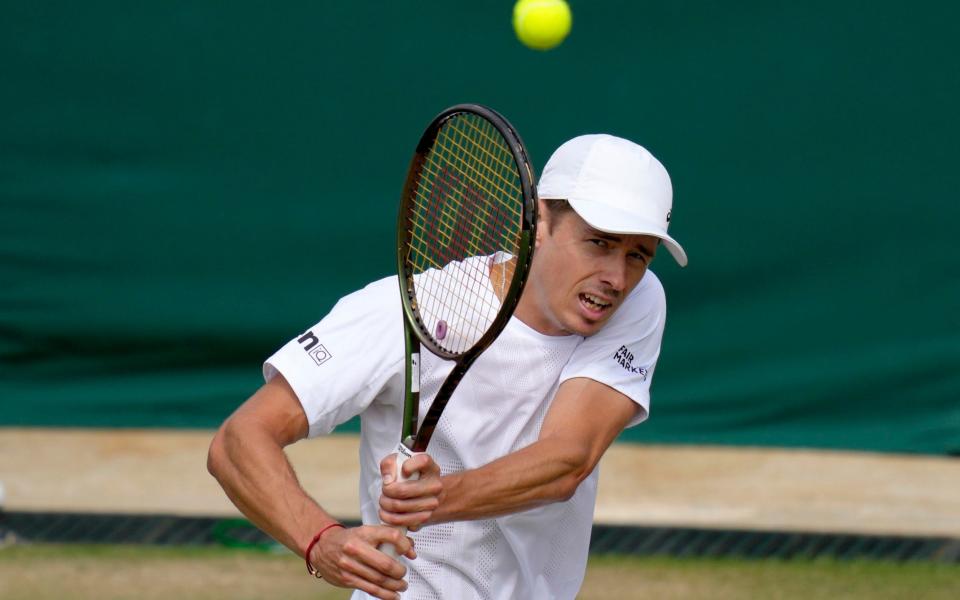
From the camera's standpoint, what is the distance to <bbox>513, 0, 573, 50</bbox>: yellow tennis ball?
4.80 meters

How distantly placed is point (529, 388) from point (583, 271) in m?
0.22

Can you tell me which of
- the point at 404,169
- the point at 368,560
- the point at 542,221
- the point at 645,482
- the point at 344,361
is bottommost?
the point at 645,482

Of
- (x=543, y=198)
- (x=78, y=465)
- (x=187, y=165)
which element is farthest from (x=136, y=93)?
(x=543, y=198)

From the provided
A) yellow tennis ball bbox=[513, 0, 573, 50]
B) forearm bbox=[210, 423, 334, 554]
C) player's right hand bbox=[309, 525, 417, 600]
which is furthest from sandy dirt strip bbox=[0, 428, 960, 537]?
player's right hand bbox=[309, 525, 417, 600]

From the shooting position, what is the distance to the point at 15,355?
5.10 metres

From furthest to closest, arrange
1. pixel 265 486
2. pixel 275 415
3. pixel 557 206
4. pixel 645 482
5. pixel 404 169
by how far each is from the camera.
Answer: pixel 404 169 → pixel 645 482 → pixel 557 206 → pixel 275 415 → pixel 265 486

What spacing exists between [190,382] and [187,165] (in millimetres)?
691

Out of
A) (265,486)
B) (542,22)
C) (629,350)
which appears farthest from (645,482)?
(265,486)

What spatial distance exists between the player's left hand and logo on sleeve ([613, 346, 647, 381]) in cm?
53

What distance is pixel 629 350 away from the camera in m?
2.62

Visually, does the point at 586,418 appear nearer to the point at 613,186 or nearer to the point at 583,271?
the point at 583,271

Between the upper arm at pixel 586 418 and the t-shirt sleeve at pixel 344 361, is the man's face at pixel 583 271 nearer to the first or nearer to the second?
the upper arm at pixel 586 418

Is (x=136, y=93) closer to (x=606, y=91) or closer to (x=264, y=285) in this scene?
(x=264, y=285)

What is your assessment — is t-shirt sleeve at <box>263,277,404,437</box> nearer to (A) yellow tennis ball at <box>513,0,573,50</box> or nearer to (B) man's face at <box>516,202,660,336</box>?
(B) man's face at <box>516,202,660,336</box>
